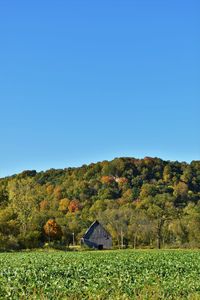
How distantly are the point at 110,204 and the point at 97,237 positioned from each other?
36.9 ft

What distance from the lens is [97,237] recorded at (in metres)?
100

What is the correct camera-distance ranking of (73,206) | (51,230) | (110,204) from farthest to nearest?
1. (73,206)
2. (110,204)
3. (51,230)

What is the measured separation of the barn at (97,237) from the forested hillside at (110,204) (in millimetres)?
1377

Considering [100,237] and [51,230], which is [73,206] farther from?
[51,230]

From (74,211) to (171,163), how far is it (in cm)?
2962

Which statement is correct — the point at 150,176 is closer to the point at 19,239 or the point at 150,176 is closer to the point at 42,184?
the point at 42,184

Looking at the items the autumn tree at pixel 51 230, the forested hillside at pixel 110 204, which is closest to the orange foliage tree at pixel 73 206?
the forested hillside at pixel 110 204

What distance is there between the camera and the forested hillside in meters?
78.8

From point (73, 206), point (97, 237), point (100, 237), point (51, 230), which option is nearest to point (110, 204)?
point (73, 206)

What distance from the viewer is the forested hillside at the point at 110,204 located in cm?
7882

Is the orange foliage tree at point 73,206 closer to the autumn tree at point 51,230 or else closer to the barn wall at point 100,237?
the barn wall at point 100,237

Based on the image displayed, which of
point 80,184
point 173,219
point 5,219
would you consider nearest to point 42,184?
point 80,184

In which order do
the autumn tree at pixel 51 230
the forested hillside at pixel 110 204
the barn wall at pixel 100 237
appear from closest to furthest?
1. the forested hillside at pixel 110 204
2. the autumn tree at pixel 51 230
3. the barn wall at pixel 100 237

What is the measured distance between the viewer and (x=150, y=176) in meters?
126
